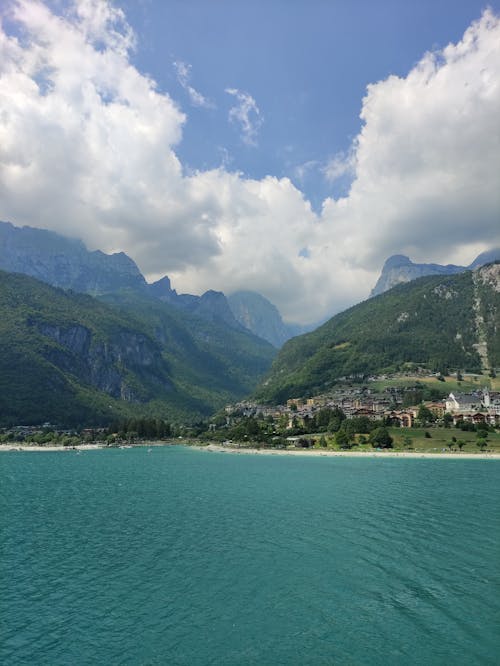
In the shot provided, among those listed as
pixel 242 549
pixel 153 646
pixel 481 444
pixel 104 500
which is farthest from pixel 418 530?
pixel 481 444

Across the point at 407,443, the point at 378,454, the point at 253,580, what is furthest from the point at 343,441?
the point at 253,580

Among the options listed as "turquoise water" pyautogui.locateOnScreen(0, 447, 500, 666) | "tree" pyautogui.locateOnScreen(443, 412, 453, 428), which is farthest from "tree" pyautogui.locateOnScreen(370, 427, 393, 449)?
"turquoise water" pyautogui.locateOnScreen(0, 447, 500, 666)

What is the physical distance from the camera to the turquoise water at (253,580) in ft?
85.1

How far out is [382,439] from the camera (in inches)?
6471

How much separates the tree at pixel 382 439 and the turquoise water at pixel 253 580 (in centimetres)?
9239

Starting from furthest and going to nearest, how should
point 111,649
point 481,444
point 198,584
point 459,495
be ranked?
point 481,444 < point 459,495 < point 198,584 < point 111,649

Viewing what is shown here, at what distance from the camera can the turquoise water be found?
2594 cm

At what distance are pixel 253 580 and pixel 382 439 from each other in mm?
137285

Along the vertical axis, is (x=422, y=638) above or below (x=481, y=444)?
below

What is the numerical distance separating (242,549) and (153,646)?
19063 millimetres

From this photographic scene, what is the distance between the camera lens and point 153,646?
1018 inches

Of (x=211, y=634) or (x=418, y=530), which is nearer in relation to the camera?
(x=211, y=634)

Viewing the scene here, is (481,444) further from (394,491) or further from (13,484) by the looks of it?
(13,484)

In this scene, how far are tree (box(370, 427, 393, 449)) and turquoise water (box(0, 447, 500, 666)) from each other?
303 ft
